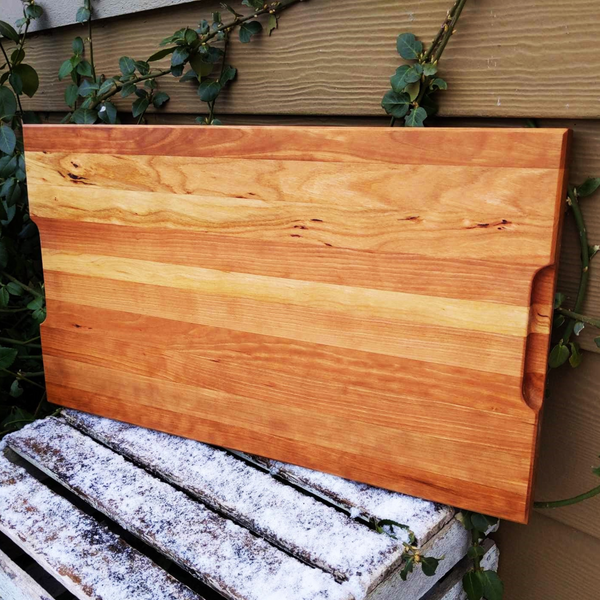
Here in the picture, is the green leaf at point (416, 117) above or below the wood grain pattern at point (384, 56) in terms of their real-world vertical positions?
below

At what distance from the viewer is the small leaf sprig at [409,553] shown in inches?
35.9

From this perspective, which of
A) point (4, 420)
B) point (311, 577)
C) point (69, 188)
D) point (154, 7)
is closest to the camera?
point (311, 577)

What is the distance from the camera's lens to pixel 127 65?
4.79ft

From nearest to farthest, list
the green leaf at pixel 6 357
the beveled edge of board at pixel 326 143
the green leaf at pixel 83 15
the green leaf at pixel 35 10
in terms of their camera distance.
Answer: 1. the beveled edge of board at pixel 326 143
2. the green leaf at pixel 6 357
3. the green leaf at pixel 83 15
4. the green leaf at pixel 35 10

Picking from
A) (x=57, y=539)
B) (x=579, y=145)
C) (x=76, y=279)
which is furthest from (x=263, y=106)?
(x=57, y=539)

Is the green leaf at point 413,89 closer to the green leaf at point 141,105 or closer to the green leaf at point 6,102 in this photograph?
the green leaf at point 141,105

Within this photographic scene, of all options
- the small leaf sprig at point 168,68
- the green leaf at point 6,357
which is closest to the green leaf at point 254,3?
the small leaf sprig at point 168,68

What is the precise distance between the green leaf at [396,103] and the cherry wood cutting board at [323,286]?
0.64ft

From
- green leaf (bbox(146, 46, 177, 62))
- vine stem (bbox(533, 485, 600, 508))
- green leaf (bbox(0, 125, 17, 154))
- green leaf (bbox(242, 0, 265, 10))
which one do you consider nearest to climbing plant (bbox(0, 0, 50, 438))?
green leaf (bbox(0, 125, 17, 154))

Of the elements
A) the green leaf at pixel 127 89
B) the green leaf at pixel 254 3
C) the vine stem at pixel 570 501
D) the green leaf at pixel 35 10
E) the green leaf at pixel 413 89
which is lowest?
the vine stem at pixel 570 501

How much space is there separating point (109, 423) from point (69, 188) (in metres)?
0.49

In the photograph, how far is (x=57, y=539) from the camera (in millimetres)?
988

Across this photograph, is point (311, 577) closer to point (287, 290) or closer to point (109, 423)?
point (287, 290)

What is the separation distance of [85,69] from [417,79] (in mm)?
930
